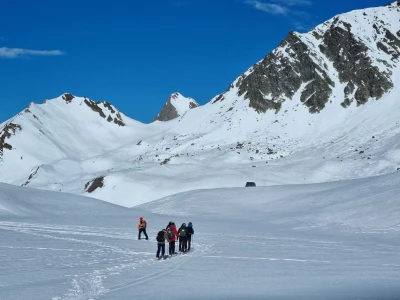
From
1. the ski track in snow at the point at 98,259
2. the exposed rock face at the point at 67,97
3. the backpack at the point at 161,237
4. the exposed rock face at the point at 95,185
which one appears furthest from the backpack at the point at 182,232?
the exposed rock face at the point at 67,97

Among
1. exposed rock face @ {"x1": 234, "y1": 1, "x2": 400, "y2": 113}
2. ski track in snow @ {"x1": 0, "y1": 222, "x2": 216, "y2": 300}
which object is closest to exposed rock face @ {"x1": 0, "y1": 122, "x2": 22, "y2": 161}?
exposed rock face @ {"x1": 234, "y1": 1, "x2": 400, "y2": 113}

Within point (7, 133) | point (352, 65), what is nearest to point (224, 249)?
point (352, 65)

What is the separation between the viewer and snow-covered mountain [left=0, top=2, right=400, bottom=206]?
71188mm

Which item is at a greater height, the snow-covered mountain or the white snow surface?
the snow-covered mountain

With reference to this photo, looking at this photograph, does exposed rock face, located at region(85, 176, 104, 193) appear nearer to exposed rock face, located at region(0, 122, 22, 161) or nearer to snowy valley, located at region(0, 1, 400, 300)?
snowy valley, located at region(0, 1, 400, 300)

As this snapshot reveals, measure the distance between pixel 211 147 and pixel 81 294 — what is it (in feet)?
289

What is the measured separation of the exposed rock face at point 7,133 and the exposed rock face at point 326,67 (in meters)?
59.3

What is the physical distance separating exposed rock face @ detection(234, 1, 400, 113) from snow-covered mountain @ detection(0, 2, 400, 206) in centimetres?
26

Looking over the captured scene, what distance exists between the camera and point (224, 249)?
74.6 feet

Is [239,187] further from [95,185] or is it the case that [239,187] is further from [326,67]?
[326,67]

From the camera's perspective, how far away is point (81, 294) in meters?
12.4

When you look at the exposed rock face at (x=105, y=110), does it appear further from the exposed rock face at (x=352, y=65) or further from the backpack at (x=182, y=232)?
the backpack at (x=182, y=232)

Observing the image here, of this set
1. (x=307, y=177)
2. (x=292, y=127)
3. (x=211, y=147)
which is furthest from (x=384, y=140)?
(x=211, y=147)

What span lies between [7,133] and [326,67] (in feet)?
288
